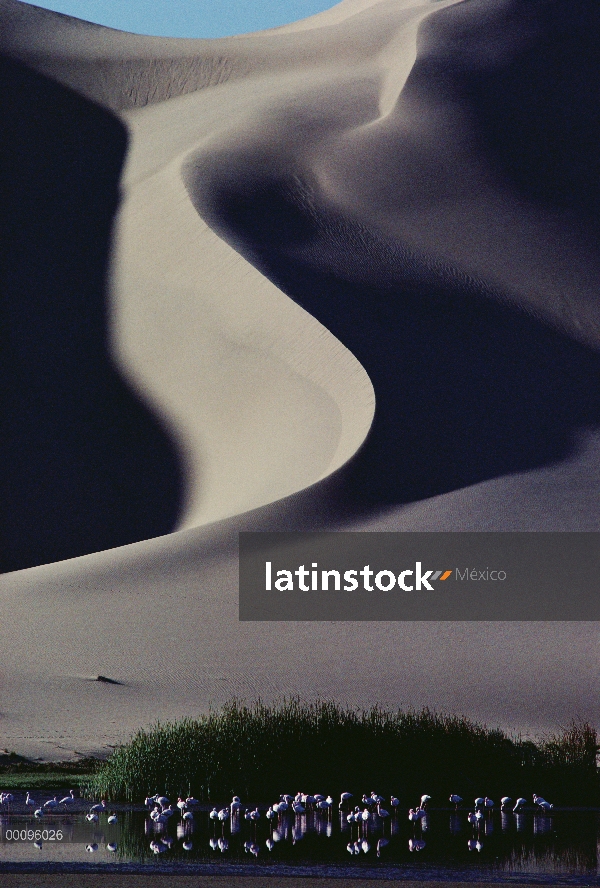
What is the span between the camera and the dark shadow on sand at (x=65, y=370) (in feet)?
83.6

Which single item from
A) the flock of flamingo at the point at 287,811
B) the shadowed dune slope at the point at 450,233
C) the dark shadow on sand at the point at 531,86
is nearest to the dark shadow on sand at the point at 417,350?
the shadowed dune slope at the point at 450,233

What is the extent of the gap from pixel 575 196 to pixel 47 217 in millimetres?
12508

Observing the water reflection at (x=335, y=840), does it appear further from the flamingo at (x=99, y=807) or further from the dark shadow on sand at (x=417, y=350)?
the dark shadow on sand at (x=417, y=350)

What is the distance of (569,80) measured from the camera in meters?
35.2

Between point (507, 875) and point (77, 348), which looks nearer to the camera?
point (507, 875)

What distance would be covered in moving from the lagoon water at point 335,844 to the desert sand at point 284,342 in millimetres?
3338

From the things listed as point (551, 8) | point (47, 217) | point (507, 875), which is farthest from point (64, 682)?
point (551, 8)

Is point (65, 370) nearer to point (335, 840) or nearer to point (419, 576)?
point (419, 576)

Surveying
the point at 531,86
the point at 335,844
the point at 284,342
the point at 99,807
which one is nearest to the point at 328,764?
the point at 335,844

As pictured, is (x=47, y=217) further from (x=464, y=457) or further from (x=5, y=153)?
(x=464, y=457)

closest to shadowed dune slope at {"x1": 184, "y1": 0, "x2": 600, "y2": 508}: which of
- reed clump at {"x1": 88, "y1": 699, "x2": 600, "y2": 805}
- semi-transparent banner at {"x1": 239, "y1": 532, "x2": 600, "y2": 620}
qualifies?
semi-transparent banner at {"x1": 239, "y1": 532, "x2": 600, "y2": 620}

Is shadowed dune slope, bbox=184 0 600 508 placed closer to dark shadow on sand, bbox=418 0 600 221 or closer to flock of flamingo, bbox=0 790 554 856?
dark shadow on sand, bbox=418 0 600 221

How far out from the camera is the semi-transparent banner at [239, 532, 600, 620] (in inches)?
690

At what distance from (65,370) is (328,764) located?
65.2 ft
